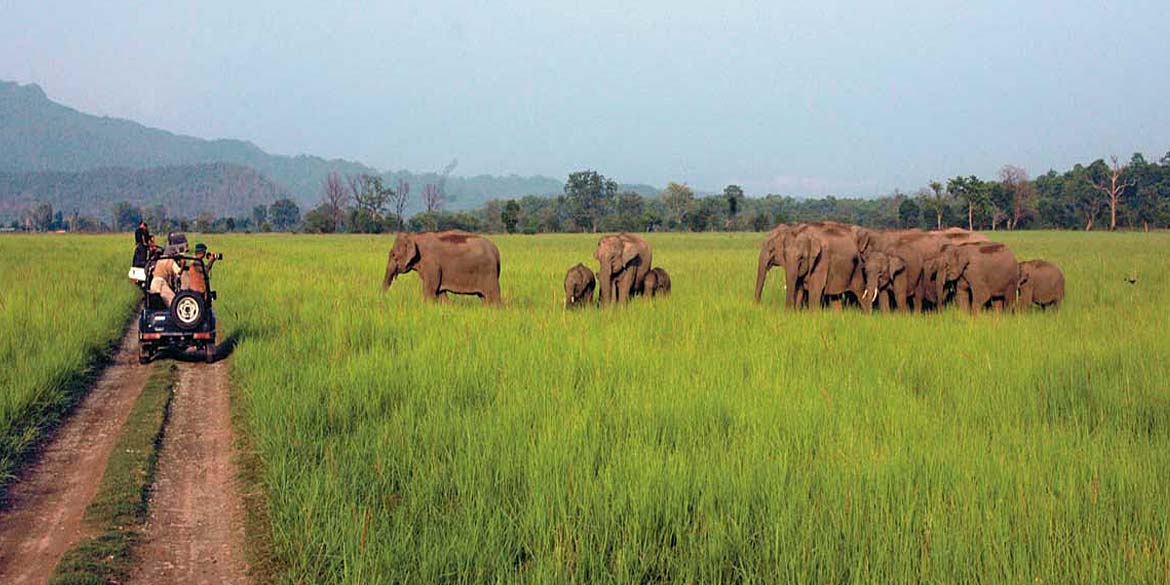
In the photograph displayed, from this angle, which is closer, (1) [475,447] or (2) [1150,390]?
(1) [475,447]

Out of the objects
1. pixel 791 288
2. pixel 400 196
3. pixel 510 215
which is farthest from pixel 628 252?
pixel 400 196

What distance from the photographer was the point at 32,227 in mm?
152375

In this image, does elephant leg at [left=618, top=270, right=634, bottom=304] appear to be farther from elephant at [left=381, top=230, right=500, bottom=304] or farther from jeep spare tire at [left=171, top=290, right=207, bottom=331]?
jeep spare tire at [left=171, top=290, right=207, bottom=331]

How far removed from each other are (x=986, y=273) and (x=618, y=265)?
6.71 m

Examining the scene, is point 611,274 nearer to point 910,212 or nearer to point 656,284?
point 656,284

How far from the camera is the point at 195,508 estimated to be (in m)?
5.22

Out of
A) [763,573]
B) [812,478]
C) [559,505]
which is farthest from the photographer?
[812,478]

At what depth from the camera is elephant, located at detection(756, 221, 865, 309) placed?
16.0m

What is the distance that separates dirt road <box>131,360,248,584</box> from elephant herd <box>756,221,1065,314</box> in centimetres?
1095

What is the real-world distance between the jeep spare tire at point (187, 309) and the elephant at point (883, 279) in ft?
35.5

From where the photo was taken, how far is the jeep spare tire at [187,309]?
10203mm

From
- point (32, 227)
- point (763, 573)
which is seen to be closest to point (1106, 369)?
point (763, 573)

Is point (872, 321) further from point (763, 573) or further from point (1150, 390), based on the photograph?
point (763, 573)

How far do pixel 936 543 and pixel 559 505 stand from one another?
74.1 inches
